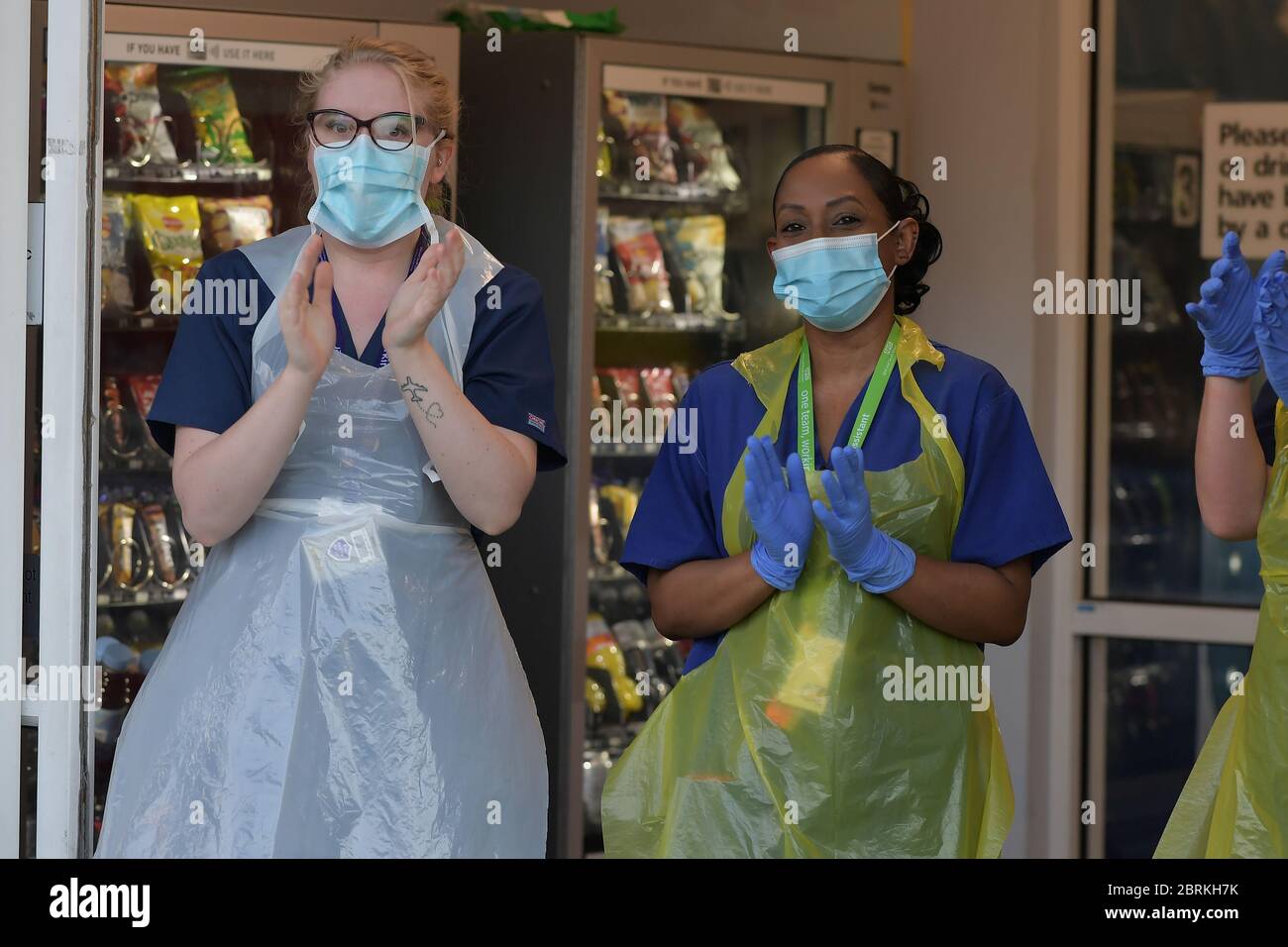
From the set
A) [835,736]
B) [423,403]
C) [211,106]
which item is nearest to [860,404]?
[835,736]

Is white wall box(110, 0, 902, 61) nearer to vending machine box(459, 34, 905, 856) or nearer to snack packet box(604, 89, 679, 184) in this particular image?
vending machine box(459, 34, 905, 856)

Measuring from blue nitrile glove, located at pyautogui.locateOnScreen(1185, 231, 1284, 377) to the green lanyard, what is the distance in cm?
43

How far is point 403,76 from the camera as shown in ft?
6.89

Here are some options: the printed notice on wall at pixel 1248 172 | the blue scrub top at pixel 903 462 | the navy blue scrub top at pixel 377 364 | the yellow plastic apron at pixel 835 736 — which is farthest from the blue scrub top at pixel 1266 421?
the printed notice on wall at pixel 1248 172

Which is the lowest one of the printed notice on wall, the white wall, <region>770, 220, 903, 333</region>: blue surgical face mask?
<region>770, 220, 903, 333</region>: blue surgical face mask

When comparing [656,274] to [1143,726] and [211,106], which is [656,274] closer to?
[211,106]

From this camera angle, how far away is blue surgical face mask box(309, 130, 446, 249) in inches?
81.0

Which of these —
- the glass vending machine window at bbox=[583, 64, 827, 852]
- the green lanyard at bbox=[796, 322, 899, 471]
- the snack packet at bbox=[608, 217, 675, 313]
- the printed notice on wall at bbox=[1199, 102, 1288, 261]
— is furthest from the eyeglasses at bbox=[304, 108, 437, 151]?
the printed notice on wall at bbox=[1199, 102, 1288, 261]

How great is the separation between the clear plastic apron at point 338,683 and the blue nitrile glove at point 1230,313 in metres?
0.94

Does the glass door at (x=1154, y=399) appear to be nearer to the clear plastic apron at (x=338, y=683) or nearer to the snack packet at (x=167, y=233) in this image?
the snack packet at (x=167, y=233)

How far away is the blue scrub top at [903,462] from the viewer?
2.17 m

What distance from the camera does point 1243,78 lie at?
4074 millimetres

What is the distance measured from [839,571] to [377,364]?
0.67 m
